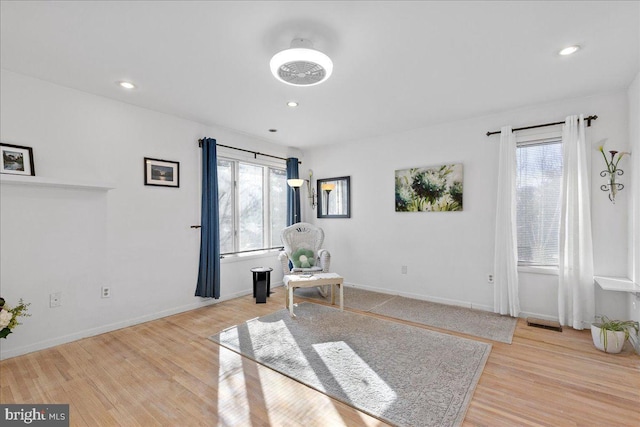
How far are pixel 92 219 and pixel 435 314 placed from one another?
13.7 ft

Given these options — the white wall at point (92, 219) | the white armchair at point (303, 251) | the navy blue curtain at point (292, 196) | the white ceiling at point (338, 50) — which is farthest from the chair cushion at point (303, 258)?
the white ceiling at point (338, 50)

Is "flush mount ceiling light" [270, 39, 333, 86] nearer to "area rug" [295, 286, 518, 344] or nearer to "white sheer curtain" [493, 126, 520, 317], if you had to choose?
"white sheer curtain" [493, 126, 520, 317]

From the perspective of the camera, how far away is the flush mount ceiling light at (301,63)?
2.06 metres

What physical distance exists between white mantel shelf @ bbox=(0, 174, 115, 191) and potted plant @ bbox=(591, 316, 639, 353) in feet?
16.7

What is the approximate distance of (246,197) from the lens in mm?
4895

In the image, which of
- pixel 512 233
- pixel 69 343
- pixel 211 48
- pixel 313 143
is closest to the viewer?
pixel 211 48

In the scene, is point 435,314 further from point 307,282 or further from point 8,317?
point 8,317

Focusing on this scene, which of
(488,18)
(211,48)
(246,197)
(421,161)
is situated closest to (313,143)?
(246,197)

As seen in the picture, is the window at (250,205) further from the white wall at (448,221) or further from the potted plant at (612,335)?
the potted plant at (612,335)

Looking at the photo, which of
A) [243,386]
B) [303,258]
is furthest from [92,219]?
[303,258]

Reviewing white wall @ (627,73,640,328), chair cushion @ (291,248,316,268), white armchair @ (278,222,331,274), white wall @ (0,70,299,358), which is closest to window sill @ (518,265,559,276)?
white wall @ (627,73,640,328)

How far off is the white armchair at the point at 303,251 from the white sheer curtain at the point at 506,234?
233 centimetres

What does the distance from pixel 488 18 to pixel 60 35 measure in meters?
3.03

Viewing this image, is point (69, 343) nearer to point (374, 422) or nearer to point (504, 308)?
point (374, 422)
